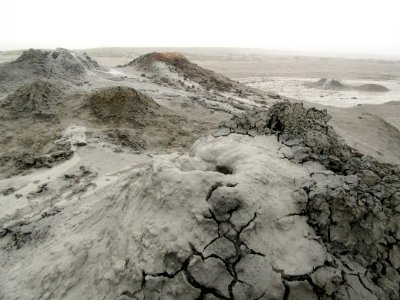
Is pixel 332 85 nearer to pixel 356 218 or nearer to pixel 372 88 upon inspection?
pixel 372 88

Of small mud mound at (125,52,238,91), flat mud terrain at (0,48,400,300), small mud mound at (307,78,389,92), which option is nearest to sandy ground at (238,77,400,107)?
small mud mound at (307,78,389,92)

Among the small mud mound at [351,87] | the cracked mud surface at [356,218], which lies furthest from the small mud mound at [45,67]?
the small mud mound at [351,87]

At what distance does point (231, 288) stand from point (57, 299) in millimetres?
1257

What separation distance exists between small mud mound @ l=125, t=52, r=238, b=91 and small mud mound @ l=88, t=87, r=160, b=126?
425cm

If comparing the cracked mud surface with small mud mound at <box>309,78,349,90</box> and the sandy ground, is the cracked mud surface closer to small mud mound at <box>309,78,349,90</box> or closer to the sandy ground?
the sandy ground

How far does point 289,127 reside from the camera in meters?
3.59

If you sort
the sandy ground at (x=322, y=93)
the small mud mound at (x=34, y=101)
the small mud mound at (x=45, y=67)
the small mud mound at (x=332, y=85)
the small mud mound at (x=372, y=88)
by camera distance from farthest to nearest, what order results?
1. the small mud mound at (x=332, y=85)
2. the small mud mound at (x=372, y=88)
3. the sandy ground at (x=322, y=93)
4. the small mud mound at (x=45, y=67)
5. the small mud mound at (x=34, y=101)

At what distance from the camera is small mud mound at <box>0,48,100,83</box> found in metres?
9.48

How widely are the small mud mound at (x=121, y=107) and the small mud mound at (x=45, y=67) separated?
297 cm

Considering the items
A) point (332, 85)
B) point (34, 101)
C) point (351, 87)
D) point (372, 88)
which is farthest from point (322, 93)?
point (34, 101)

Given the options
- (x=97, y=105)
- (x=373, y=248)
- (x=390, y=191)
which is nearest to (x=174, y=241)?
(x=373, y=248)

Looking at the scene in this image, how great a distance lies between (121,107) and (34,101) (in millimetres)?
1983

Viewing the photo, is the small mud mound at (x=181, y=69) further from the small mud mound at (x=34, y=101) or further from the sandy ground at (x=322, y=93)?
the small mud mound at (x=34, y=101)

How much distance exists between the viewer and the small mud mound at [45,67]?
948cm
